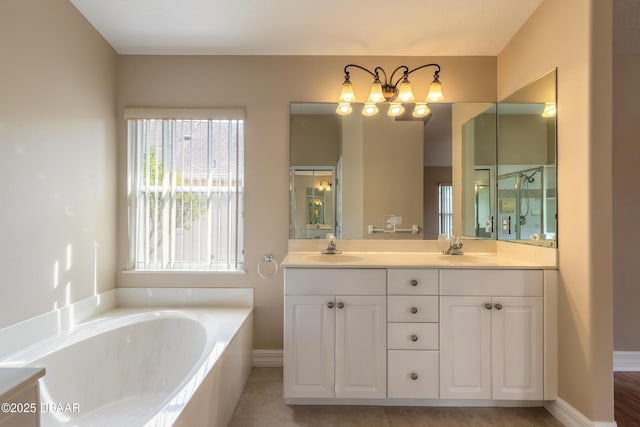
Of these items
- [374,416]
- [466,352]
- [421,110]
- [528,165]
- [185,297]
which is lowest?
[374,416]

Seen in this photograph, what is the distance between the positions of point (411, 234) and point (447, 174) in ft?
1.74

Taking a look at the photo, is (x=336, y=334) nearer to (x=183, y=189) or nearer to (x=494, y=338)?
(x=494, y=338)

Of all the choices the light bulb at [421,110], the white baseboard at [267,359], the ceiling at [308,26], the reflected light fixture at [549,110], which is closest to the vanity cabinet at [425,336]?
the white baseboard at [267,359]

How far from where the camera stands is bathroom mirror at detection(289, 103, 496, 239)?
2.40m

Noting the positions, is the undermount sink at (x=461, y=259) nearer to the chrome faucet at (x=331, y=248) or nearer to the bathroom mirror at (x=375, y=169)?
the bathroom mirror at (x=375, y=169)

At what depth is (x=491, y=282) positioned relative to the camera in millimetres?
1815

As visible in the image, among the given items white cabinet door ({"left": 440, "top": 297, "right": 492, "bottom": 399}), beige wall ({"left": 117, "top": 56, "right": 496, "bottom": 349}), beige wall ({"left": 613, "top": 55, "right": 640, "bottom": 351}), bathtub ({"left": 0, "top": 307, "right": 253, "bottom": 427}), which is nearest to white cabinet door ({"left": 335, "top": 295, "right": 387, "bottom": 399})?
white cabinet door ({"left": 440, "top": 297, "right": 492, "bottom": 399})

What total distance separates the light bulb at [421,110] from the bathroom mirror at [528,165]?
0.52 metres

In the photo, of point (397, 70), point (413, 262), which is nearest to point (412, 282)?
point (413, 262)

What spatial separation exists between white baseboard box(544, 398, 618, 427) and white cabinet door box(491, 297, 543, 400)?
14 centimetres

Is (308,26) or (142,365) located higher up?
(308,26)

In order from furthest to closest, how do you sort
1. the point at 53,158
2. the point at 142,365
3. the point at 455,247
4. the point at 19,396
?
the point at 455,247 → the point at 142,365 → the point at 53,158 → the point at 19,396

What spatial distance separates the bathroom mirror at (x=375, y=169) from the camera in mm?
2398

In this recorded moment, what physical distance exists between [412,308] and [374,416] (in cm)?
65
